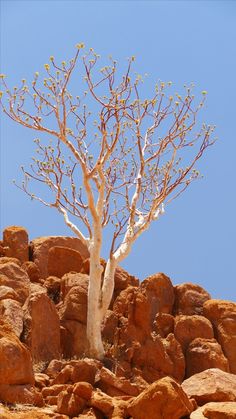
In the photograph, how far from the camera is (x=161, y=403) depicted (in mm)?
12250

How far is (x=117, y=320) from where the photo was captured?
20812 mm

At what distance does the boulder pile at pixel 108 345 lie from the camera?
42.4 ft

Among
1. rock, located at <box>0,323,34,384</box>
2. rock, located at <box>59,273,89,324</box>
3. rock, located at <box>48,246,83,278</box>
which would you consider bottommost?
rock, located at <box>0,323,34,384</box>

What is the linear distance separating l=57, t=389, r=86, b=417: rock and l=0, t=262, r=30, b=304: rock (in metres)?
6.10

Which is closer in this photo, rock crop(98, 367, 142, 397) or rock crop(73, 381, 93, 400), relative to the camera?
rock crop(73, 381, 93, 400)

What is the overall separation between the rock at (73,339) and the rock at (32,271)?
2742 mm

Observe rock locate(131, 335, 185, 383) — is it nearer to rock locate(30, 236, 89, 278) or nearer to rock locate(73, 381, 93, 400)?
rock locate(73, 381, 93, 400)

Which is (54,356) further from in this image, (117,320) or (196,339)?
(196,339)

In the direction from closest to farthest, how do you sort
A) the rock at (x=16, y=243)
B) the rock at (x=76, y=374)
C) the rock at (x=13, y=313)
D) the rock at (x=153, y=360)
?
the rock at (x=76, y=374) < the rock at (x=13, y=313) < the rock at (x=153, y=360) < the rock at (x=16, y=243)

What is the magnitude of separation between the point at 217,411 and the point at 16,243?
13.7m

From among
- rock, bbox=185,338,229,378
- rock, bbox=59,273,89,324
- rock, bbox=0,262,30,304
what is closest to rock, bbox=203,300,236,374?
rock, bbox=185,338,229,378

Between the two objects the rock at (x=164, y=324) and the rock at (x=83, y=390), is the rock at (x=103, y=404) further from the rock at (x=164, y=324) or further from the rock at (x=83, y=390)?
the rock at (x=164, y=324)

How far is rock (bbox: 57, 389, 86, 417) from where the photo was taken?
42.8 ft

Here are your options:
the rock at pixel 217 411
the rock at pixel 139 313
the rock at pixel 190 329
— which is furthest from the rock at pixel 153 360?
the rock at pixel 217 411
